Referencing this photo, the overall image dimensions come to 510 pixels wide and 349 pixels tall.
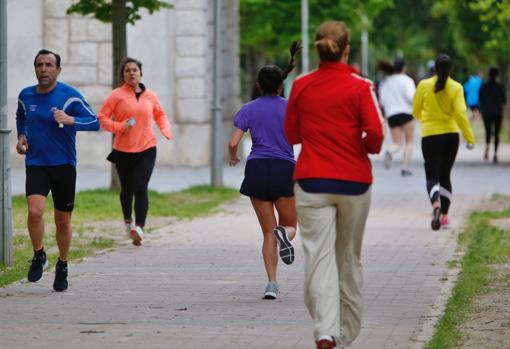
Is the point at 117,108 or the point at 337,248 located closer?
the point at 337,248

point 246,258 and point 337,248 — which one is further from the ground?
point 337,248

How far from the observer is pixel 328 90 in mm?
7793

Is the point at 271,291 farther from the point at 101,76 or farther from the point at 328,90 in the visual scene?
the point at 101,76

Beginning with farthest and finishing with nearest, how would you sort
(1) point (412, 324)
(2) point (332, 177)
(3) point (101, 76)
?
(3) point (101, 76) < (1) point (412, 324) < (2) point (332, 177)

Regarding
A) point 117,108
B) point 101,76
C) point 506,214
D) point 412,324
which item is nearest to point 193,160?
point 101,76

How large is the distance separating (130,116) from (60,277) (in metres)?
3.72

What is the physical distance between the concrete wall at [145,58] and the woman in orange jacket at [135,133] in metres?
12.0

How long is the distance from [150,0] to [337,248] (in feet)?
39.6

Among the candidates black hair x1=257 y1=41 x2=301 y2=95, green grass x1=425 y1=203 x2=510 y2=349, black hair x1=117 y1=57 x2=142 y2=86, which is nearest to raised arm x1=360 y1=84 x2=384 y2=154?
green grass x1=425 y1=203 x2=510 y2=349

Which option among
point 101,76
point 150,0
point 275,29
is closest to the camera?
point 150,0

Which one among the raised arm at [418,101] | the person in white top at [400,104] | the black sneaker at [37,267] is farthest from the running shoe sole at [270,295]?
the person in white top at [400,104]

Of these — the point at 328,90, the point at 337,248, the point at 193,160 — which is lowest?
the point at 193,160

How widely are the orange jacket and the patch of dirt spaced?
4208 millimetres

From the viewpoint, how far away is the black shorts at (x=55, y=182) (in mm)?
10891
